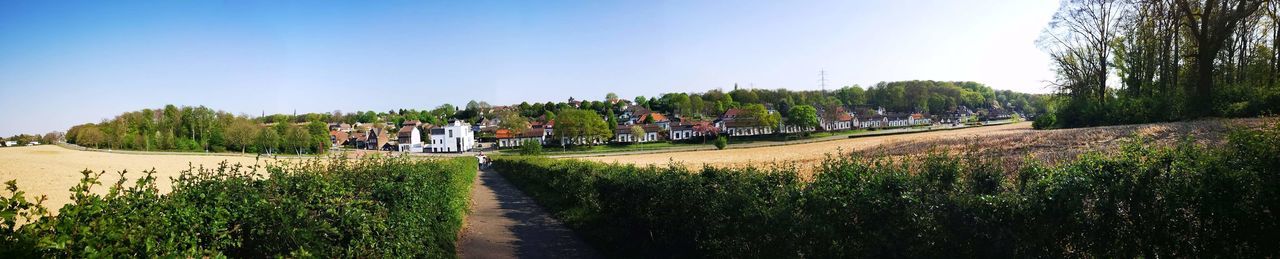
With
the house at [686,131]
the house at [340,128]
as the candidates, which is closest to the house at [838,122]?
the house at [686,131]

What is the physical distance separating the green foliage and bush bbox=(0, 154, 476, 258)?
177 inches

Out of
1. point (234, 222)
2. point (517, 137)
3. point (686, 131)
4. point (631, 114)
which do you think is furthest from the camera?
point (631, 114)

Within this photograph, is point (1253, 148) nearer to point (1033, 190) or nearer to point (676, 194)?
point (1033, 190)

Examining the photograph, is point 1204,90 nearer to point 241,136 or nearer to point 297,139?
point 297,139

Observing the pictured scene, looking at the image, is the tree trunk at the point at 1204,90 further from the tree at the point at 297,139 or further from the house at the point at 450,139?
the tree at the point at 297,139

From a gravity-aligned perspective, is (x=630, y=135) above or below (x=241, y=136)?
below

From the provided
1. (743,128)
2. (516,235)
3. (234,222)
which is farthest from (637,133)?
(234,222)

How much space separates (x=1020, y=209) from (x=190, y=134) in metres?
132

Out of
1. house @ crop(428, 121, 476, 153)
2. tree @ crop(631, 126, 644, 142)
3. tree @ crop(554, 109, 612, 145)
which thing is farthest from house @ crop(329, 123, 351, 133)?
tree @ crop(631, 126, 644, 142)

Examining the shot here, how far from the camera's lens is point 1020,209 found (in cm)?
490

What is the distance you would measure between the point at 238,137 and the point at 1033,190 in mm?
118224

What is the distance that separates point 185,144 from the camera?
95.3m

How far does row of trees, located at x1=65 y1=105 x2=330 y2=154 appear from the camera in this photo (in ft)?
302

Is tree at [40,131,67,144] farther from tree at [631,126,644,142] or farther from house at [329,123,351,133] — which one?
tree at [631,126,644,142]
